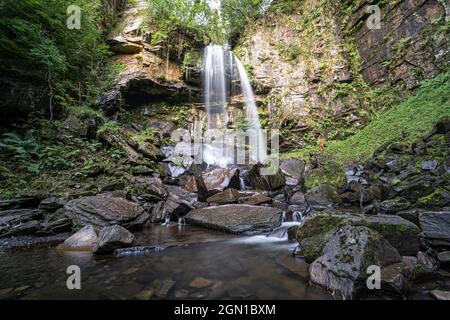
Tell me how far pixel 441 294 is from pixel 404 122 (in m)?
9.63

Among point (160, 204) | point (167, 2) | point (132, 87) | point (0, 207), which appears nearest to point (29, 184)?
point (0, 207)

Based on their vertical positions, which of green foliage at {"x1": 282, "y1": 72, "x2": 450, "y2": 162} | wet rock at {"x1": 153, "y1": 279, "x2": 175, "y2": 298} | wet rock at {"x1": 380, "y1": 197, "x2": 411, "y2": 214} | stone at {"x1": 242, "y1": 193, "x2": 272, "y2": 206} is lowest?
wet rock at {"x1": 153, "y1": 279, "x2": 175, "y2": 298}

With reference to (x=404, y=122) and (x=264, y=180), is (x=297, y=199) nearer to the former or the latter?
(x=264, y=180)

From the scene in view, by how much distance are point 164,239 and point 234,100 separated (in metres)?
12.6

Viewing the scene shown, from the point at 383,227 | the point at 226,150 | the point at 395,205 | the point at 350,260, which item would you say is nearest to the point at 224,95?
the point at 226,150

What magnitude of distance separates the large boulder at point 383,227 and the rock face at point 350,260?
1.72ft

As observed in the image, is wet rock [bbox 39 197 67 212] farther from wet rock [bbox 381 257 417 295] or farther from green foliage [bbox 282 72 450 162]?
green foliage [bbox 282 72 450 162]

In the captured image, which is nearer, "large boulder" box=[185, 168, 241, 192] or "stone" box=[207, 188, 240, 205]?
"stone" box=[207, 188, 240, 205]

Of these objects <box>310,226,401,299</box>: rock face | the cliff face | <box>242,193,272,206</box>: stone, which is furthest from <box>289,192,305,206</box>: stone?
the cliff face

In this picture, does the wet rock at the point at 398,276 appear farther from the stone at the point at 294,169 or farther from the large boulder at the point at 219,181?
the stone at the point at 294,169

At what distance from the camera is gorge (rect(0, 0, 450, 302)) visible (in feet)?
10.5

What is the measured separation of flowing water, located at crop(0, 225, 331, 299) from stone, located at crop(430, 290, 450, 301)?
42.6 inches

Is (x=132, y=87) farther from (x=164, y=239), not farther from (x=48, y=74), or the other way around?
(x=164, y=239)

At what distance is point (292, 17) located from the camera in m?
17.1
